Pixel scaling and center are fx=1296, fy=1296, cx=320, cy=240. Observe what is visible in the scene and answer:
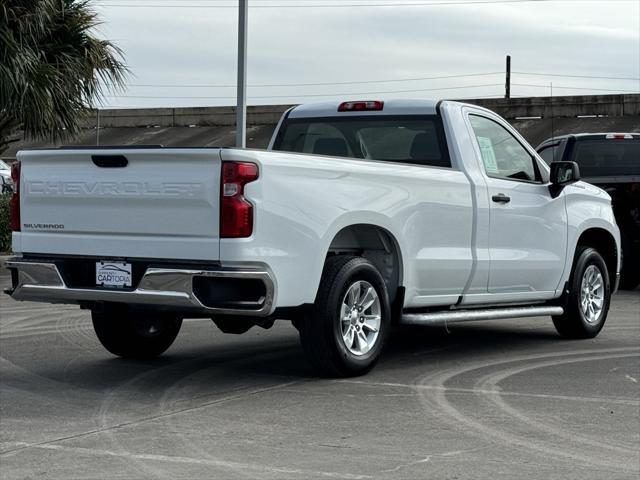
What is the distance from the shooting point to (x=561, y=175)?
429 inches

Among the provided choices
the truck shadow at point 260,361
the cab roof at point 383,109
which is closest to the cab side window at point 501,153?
the cab roof at point 383,109

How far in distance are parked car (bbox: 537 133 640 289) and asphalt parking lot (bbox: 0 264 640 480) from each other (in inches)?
173

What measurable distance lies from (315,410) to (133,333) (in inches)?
102

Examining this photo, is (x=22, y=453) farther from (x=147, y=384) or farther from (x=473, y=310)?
(x=473, y=310)

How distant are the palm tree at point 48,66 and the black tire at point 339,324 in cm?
1066

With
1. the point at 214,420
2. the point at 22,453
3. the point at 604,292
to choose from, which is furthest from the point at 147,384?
the point at 604,292

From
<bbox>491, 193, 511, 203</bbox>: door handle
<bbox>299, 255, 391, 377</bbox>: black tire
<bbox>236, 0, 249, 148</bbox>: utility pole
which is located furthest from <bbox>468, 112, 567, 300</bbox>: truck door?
<bbox>236, 0, 249, 148</bbox>: utility pole

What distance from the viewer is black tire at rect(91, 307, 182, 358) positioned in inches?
390

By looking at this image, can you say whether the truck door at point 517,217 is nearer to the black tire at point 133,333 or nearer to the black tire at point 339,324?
the black tire at point 339,324

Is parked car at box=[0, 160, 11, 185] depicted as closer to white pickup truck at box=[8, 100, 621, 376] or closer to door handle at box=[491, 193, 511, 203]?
white pickup truck at box=[8, 100, 621, 376]

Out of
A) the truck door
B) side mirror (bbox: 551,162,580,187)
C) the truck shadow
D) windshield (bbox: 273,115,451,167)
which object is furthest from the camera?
side mirror (bbox: 551,162,580,187)

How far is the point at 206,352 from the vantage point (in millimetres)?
10469

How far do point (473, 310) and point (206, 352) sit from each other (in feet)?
7.13

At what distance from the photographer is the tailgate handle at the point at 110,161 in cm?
851
